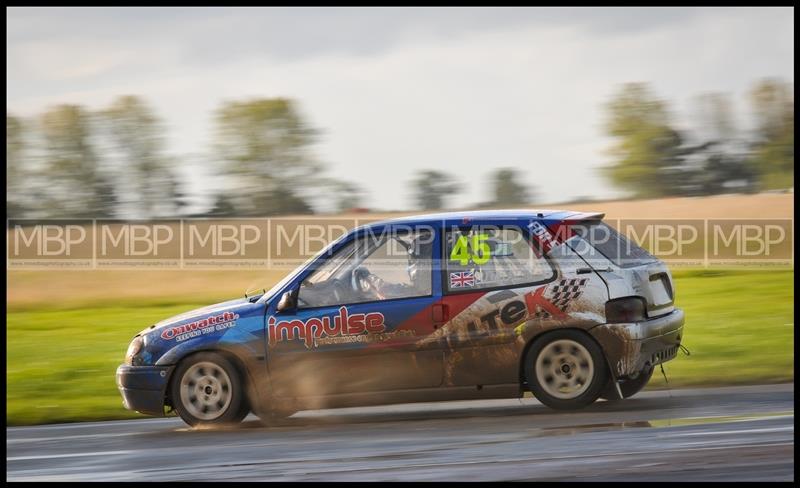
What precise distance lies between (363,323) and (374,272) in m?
0.44

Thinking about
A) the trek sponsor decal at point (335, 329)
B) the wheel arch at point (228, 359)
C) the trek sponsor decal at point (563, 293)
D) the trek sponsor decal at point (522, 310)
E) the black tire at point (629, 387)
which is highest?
the trek sponsor decal at point (563, 293)

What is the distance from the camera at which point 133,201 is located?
125 feet

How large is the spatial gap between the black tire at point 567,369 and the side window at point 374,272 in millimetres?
1017

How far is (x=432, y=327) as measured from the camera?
929 centimetres

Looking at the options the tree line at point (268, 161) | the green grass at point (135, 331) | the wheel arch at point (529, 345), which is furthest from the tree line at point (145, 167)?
the wheel arch at point (529, 345)

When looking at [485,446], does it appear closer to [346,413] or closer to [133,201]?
[346,413]

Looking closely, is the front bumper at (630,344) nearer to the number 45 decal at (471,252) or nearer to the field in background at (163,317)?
the number 45 decal at (471,252)

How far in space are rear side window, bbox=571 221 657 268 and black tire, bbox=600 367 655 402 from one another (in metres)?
0.88

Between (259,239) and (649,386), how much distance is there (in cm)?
1712

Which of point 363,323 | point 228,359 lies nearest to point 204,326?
point 228,359

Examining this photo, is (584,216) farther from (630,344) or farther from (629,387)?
(629,387)

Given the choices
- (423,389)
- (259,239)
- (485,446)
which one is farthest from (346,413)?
(259,239)

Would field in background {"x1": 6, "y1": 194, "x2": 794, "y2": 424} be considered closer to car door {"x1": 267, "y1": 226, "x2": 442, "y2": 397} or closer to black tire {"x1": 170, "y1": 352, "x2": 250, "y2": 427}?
black tire {"x1": 170, "y1": 352, "x2": 250, "y2": 427}

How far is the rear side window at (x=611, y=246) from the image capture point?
9.42m
